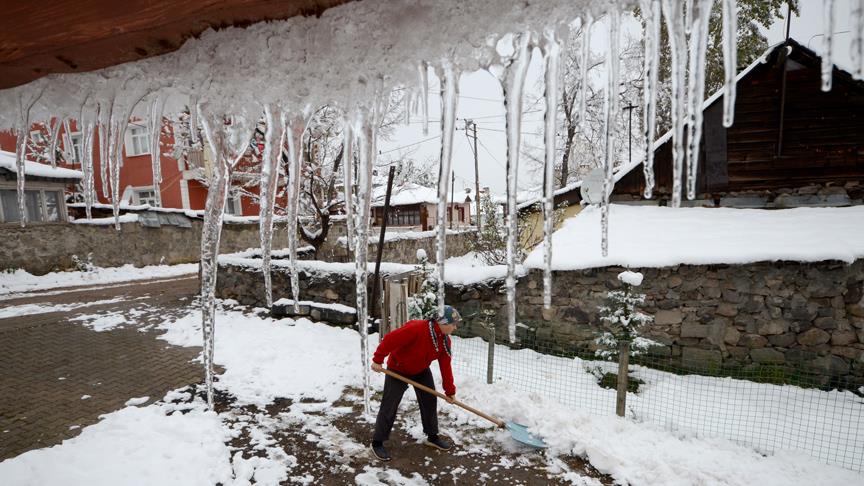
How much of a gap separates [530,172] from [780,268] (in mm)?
14789

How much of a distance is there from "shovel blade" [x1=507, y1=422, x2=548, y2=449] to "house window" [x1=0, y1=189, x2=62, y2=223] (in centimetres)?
1749

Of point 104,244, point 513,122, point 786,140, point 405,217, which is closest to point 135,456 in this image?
point 513,122

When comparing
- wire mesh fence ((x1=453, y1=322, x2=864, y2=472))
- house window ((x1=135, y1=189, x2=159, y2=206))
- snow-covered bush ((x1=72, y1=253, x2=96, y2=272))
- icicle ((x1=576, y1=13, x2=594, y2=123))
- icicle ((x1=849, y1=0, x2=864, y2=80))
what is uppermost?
house window ((x1=135, y1=189, x2=159, y2=206))

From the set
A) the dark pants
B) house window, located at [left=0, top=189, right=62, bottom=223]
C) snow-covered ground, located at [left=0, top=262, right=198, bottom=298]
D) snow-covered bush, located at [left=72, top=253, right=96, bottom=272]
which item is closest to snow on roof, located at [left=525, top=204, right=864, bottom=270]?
the dark pants

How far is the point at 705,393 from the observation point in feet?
18.5

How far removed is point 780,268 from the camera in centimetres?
610

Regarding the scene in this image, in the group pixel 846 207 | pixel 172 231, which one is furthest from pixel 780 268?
pixel 172 231

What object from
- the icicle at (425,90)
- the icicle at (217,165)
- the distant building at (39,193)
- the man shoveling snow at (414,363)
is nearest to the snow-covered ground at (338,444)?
the man shoveling snow at (414,363)

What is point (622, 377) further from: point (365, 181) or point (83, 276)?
point (83, 276)

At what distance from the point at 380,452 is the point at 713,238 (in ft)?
22.7

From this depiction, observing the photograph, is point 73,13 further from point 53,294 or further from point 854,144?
point 53,294

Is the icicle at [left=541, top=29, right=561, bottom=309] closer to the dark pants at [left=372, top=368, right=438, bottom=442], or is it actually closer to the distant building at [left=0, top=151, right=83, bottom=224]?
the dark pants at [left=372, top=368, right=438, bottom=442]

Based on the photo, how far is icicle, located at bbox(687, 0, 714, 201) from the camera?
0.82m

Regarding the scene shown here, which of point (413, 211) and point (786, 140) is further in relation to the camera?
point (413, 211)
